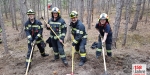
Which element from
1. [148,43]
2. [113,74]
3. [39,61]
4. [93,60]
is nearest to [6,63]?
[39,61]

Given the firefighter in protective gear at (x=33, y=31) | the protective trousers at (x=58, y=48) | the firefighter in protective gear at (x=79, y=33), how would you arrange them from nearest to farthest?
the firefighter in protective gear at (x=79, y=33) < the protective trousers at (x=58, y=48) < the firefighter in protective gear at (x=33, y=31)

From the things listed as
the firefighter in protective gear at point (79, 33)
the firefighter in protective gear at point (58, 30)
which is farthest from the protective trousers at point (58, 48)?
the firefighter in protective gear at point (79, 33)

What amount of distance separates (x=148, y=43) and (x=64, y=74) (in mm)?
7870

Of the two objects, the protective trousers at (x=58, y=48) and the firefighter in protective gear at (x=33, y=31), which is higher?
the firefighter in protective gear at (x=33, y=31)

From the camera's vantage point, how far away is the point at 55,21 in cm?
698

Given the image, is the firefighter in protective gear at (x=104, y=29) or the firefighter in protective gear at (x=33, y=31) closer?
the firefighter in protective gear at (x=104, y=29)

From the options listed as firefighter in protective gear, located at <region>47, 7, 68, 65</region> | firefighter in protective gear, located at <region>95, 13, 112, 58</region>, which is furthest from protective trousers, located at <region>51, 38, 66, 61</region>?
firefighter in protective gear, located at <region>95, 13, 112, 58</region>

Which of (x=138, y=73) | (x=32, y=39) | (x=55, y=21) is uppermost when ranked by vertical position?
(x=55, y=21)

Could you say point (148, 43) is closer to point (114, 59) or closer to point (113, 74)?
point (114, 59)

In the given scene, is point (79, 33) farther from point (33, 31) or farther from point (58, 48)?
point (33, 31)

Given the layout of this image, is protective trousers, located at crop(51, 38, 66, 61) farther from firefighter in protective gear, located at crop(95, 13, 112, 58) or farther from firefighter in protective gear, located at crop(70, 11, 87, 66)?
firefighter in protective gear, located at crop(95, 13, 112, 58)

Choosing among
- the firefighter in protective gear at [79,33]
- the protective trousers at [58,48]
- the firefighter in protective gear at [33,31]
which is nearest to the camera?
the firefighter in protective gear at [79,33]

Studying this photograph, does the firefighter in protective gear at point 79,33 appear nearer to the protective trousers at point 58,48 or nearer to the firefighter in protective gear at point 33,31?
the protective trousers at point 58,48

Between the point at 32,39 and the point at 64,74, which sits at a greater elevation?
the point at 32,39
